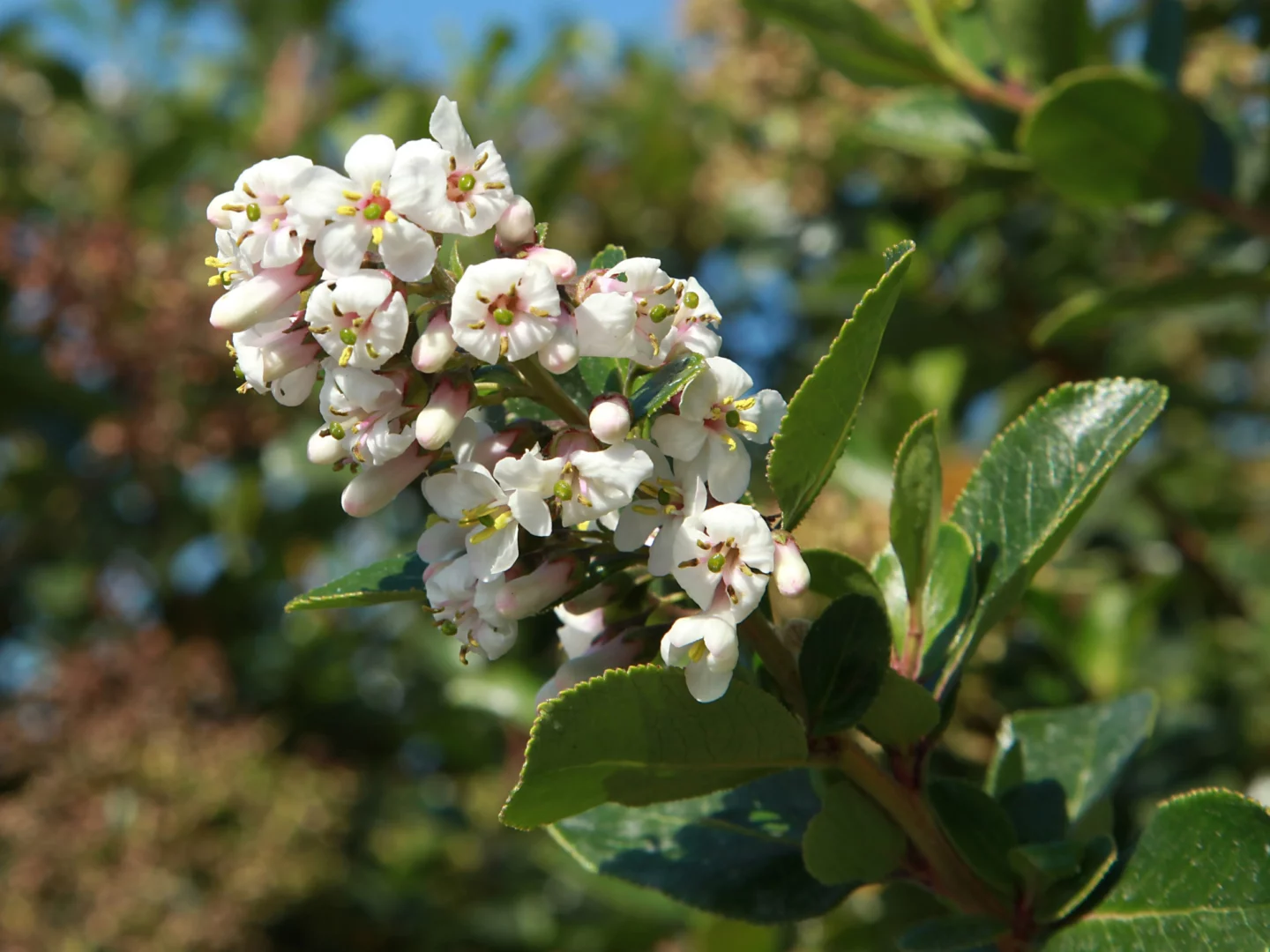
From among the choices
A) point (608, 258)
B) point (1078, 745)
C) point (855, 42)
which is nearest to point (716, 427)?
point (608, 258)

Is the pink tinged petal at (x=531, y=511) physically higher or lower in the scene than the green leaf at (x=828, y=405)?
lower

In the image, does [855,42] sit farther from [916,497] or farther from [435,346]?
[435,346]

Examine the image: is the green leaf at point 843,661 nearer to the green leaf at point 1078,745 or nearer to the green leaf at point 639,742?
the green leaf at point 639,742

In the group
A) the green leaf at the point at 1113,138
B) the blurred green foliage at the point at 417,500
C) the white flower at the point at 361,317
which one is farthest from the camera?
the blurred green foliage at the point at 417,500

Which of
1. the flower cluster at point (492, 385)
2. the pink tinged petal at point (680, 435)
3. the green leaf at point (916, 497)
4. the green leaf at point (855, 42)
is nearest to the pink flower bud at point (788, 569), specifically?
the flower cluster at point (492, 385)

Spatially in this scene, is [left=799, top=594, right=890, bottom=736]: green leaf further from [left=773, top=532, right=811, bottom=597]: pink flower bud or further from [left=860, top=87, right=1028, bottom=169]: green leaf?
[left=860, top=87, right=1028, bottom=169]: green leaf

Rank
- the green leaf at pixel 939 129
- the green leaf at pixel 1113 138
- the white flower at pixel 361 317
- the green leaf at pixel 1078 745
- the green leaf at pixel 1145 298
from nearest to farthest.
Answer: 1. the white flower at pixel 361 317
2. the green leaf at pixel 1078 745
3. the green leaf at pixel 1113 138
4. the green leaf at pixel 1145 298
5. the green leaf at pixel 939 129
